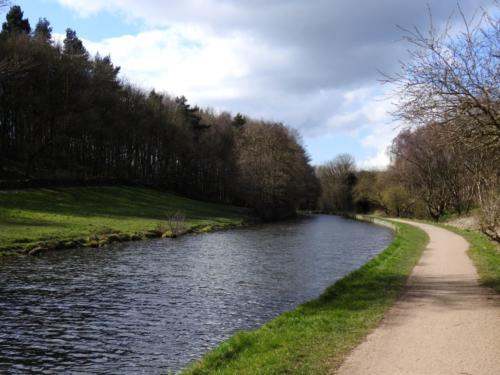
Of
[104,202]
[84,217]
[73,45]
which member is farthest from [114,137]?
[84,217]

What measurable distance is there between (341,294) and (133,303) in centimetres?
664

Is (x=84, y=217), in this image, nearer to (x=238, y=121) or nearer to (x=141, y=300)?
(x=141, y=300)

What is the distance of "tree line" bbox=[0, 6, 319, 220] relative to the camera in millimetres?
55625

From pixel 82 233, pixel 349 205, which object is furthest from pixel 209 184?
pixel 82 233

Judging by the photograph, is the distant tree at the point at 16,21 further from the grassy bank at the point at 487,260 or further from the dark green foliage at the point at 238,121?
the grassy bank at the point at 487,260

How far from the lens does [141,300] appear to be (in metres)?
17.2

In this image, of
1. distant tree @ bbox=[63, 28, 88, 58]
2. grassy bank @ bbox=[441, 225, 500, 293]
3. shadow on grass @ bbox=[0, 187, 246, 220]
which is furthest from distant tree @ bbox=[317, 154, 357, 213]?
grassy bank @ bbox=[441, 225, 500, 293]

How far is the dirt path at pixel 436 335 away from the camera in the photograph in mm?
8148

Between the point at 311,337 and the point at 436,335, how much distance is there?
2423 millimetres

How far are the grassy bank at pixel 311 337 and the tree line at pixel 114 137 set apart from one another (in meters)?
39.0

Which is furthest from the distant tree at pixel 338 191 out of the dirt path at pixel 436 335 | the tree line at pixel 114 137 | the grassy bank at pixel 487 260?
the dirt path at pixel 436 335

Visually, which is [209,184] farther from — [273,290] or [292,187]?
[273,290]

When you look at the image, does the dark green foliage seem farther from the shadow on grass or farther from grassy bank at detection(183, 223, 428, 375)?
grassy bank at detection(183, 223, 428, 375)

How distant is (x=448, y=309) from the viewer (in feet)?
41.3
